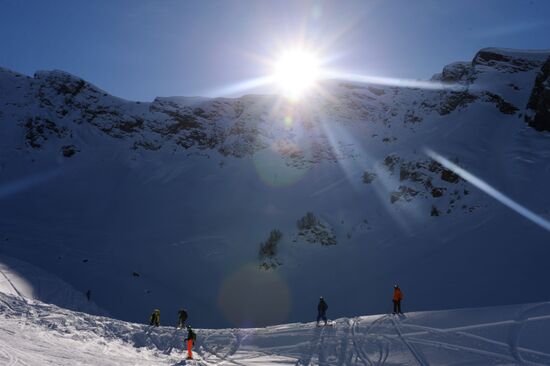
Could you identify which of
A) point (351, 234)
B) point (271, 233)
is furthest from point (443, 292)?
point (271, 233)

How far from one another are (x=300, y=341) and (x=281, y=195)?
117 ft

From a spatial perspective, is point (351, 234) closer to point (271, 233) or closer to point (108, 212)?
point (271, 233)

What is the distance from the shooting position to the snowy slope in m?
11.3

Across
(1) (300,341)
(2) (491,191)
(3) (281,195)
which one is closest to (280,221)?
(3) (281,195)

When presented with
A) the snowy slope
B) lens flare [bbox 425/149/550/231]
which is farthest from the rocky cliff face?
the snowy slope

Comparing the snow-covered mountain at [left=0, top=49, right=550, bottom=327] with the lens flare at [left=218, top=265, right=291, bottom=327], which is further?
the snow-covered mountain at [left=0, top=49, right=550, bottom=327]

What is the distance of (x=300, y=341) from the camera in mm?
15109

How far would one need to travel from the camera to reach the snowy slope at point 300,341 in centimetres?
1126

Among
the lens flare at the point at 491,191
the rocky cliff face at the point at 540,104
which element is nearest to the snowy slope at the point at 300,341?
the lens flare at the point at 491,191

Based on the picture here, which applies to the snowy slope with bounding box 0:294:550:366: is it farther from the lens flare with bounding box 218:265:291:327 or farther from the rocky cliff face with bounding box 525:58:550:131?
the rocky cliff face with bounding box 525:58:550:131

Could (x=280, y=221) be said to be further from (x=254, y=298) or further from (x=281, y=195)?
(x=254, y=298)

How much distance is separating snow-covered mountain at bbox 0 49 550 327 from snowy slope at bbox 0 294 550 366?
1256 centimetres

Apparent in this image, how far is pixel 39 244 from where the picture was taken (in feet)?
131

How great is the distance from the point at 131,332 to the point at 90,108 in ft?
198
